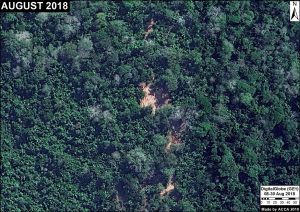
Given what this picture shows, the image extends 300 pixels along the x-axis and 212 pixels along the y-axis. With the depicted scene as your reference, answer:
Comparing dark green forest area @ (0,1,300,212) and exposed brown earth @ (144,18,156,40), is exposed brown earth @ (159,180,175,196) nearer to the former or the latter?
dark green forest area @ (0,1,300,212)

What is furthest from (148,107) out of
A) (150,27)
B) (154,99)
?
(150,27)

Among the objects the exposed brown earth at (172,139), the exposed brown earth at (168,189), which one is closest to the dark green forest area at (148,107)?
the exposed brown earth at (168,189)

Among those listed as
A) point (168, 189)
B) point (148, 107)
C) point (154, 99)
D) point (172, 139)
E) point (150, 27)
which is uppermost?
point (150, 27)

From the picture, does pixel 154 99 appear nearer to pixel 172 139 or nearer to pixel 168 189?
pixel 172 139

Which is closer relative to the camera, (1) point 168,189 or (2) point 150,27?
(1) point 168,189

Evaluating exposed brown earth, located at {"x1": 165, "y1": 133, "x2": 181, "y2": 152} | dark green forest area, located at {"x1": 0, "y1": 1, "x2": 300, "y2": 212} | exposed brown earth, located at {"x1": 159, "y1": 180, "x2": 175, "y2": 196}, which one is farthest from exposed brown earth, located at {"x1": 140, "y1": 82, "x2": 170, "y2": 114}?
exposed brown earth, located at {"x1": 159, "y1": 180, "x2": 175, "y2": 196}

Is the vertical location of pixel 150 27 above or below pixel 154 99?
above

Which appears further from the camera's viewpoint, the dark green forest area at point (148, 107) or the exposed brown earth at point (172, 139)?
the exposed brown earth at point (172, 139)

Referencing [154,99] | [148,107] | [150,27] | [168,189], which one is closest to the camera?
[148,107]

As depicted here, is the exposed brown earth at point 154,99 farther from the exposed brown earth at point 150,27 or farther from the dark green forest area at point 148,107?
the exposed brown earth at point 150,27
